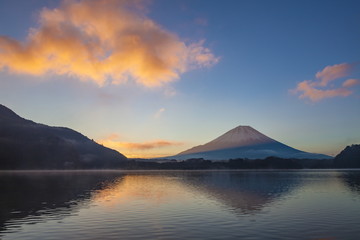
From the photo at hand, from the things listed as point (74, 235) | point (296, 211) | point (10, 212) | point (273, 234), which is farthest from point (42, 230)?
point (296, 211)

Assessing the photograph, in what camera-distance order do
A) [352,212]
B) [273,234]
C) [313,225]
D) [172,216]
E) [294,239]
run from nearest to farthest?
[294,239]
[273,234]
[313,225]
[172,216]
[352,212]

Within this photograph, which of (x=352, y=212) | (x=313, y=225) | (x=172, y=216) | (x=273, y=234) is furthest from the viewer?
(x=352, y=212)

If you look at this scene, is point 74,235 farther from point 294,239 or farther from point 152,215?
point 294,239

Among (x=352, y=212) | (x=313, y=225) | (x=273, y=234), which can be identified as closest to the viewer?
(x=273, y=234)

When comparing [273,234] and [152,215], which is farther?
[152,215]

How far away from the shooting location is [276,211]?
5109 cm

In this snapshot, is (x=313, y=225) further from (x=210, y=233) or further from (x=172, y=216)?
(x=172, y=216)

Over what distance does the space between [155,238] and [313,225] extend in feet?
63.9

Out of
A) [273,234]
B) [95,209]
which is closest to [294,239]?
[273,234]

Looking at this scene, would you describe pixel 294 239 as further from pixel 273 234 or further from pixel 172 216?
pixel 172 216

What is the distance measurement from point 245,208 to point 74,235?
95.6ft

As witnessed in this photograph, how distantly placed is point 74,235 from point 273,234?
19.8 metres

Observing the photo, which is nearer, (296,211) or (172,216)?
(172,216)

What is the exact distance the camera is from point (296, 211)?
171 ft
